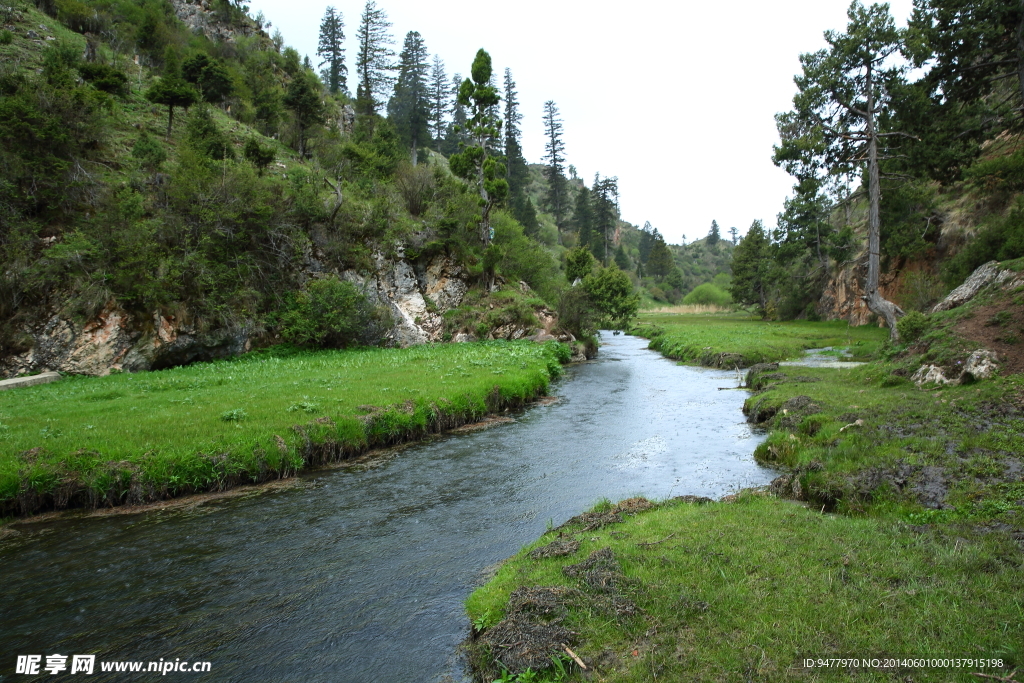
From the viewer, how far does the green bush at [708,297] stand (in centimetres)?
11138

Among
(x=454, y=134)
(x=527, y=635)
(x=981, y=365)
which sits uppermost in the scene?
(x=454, y=134)

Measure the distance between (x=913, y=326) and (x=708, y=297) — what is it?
99050 mm

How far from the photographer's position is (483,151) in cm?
4531

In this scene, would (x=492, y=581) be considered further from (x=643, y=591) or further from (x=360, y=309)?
(x=360, y=309)

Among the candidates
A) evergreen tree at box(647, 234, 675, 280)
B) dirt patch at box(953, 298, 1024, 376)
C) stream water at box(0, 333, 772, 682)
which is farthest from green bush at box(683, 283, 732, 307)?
stream water at box(0, 333, 772, 682)

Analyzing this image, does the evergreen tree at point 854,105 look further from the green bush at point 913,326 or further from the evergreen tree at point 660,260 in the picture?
the evergreen tree at point 660,260

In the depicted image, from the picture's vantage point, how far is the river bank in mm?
4953

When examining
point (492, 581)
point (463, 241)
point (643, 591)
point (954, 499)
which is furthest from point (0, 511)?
point (463, 241)

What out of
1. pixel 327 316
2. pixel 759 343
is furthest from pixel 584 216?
pixel 327 316

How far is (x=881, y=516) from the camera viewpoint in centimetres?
866

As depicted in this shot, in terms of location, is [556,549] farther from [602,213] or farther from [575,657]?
[602,213]

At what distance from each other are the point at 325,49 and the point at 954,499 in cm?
10330

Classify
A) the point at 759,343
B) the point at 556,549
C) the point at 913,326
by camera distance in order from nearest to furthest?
the point at 556,549 → the point at 913,326 → the point at 759,343

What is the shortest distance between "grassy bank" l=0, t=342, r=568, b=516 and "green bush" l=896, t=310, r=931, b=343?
48.6 feet
